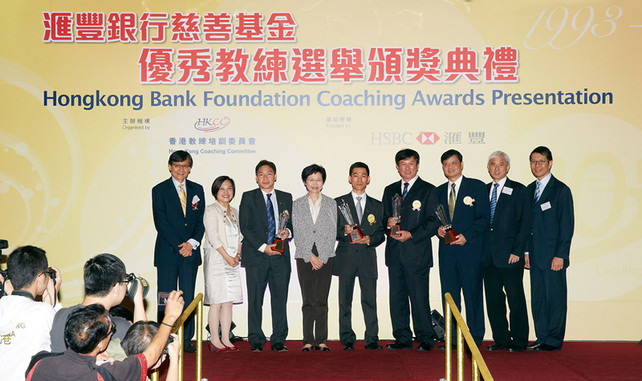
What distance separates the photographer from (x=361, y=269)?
20.2ft

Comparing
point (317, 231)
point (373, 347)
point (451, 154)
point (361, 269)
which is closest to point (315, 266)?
point (317, 231)

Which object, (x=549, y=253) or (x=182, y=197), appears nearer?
(x=549, y=253)

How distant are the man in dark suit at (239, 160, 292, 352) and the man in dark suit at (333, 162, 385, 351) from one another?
49 cm

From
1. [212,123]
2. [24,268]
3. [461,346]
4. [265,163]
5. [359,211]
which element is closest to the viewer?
[24,268]

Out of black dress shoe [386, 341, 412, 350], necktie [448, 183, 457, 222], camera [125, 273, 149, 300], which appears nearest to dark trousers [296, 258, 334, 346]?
black dress shoe [386, 341, 412, 350]

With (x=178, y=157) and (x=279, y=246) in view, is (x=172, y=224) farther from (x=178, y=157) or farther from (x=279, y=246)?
(x=279, y=246)

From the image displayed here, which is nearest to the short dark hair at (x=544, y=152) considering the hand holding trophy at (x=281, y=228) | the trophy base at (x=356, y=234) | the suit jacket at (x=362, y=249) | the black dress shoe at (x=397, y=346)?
the suit jacket at (x=362, y=249)

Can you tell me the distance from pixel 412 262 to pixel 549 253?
124 cm

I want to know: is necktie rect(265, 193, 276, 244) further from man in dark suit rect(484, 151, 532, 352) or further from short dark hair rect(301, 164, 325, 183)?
man in dark suit rect(484, 151, 532, 352)

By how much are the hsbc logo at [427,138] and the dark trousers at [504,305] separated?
4.42 feet

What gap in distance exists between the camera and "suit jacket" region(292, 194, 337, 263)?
20.1ft

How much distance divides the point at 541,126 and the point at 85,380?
17.2 ft

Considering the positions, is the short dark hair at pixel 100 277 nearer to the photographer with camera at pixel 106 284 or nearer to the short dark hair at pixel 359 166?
the photographer with camera at pixel 106 284

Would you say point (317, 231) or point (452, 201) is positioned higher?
point (452, 201)
